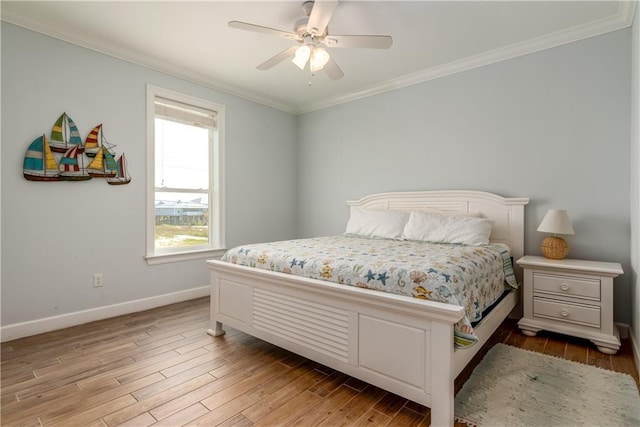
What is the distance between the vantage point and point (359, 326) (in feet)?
5.84

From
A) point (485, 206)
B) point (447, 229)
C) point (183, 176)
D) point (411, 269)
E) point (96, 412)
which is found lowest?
point (96, 412)

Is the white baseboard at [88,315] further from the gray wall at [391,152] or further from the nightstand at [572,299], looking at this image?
the nightstand at [572,299]

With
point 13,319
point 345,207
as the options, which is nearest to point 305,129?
point 345,207

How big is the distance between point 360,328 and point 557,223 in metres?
1.98

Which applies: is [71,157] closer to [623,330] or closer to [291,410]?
[291,410]

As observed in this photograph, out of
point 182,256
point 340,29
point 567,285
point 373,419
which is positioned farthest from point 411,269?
point 182,256

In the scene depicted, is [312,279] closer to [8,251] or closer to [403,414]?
[403,414]

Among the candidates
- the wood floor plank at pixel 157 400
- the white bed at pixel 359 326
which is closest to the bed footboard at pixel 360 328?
the white bed at pixel 359 326

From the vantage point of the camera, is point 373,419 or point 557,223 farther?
point 557,223

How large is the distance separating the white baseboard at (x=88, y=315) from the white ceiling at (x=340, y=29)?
2.42m

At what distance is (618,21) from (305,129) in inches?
139

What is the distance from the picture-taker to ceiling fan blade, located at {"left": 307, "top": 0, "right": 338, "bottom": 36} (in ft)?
6.24

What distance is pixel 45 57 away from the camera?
2688 mm

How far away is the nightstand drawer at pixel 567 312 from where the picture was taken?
2.35 meters
